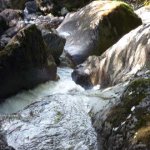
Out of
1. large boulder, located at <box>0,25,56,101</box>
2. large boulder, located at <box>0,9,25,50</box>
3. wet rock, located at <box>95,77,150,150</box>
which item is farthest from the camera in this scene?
large boulder, located at <box>0,9,25,50</box>

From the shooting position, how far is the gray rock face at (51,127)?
5418 mm

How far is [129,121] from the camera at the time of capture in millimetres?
4574

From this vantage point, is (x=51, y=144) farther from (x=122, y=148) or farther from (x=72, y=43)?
(x=72, y=43)

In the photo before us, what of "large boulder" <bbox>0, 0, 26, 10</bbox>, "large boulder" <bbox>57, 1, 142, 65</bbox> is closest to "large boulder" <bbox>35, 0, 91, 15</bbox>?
"large boulder" <bbox>0, 0, 26, 10</bbox>

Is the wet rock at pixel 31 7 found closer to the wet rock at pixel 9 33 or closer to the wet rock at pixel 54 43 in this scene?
the wet rock at pixel 9 33

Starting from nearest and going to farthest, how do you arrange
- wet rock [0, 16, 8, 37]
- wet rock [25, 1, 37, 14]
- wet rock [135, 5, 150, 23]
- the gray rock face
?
the gray rock face < wet rock [135, 5, 150, 23] < wet rock [0, 16, 8, 37] < wet rock [25, 1, 37, 14]

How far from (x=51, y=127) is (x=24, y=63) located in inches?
176

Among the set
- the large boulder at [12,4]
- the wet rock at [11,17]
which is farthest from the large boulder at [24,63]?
the large boulder at [12,4]

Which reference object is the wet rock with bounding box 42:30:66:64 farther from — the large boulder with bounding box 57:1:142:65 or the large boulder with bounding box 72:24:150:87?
the large boulder with bounding box 72:24:150:87

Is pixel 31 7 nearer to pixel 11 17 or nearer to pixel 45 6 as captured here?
pixel 45 6

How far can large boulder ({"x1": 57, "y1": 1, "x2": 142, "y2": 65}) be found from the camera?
1284 cm

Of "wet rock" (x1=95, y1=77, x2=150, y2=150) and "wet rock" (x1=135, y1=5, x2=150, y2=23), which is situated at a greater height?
"wet rock" (x1=95, y1=77, x2=150, y2=150)

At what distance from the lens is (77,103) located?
6.69 m

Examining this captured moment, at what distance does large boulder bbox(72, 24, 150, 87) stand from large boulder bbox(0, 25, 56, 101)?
1.08 metres
